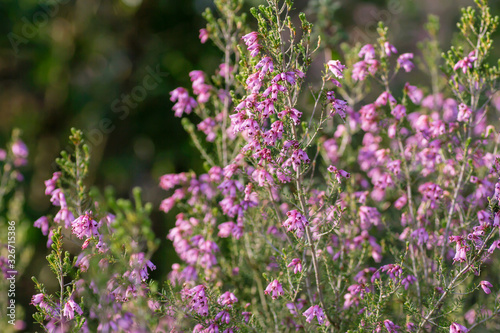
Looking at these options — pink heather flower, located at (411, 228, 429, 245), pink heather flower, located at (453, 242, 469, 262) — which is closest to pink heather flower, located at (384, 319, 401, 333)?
pink heather flower, located at (453, 242, 469, 262)

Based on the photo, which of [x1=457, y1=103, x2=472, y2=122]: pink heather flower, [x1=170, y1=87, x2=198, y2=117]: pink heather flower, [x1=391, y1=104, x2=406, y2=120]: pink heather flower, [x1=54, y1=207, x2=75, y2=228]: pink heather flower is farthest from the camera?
[x1=170, y1=87, x2=198, y2=117]: pink heather flower

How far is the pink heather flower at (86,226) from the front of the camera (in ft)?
7.45

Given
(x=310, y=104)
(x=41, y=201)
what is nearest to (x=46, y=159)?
(x=41, y=201)

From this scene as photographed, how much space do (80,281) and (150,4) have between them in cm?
483

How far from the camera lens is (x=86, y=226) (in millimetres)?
2291

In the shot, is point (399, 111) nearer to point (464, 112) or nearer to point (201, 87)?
point (464, 112)

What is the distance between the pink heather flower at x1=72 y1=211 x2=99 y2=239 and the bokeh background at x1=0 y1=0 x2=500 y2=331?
383cm

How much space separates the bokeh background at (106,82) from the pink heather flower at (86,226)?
383 cm

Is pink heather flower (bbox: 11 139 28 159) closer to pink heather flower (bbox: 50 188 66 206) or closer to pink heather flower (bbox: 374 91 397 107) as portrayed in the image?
pink heather flower (bbox: 50 188 66 206)

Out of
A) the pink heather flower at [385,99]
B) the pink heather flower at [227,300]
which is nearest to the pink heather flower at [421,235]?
the pink heather flower at [385,99]

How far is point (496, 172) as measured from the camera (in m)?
2.29

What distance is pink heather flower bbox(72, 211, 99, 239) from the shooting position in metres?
2.27

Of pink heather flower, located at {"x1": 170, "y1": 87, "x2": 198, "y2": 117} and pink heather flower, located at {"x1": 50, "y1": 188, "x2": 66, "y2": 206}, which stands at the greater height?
pink heather flower, located at {"x1": 170, "y1": 87, "x2": 198, "y2": 117}

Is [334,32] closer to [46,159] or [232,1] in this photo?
[232,1]
